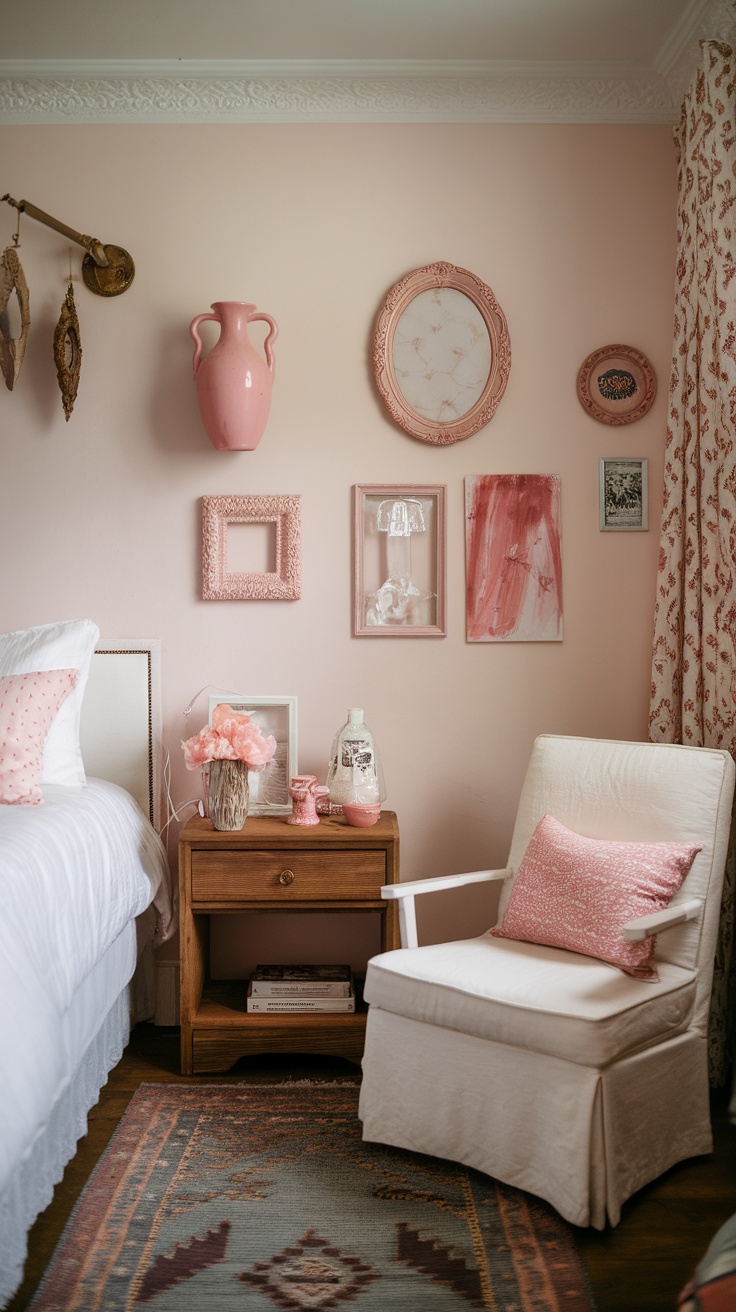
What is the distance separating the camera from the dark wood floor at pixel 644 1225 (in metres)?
1.75

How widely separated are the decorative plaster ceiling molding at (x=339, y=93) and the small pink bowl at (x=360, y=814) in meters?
2.09

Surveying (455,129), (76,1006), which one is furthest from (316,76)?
(76,1006)

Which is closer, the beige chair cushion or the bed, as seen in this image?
the bed

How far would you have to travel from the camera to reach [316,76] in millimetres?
2941

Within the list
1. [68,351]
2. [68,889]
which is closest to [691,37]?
[68,351]

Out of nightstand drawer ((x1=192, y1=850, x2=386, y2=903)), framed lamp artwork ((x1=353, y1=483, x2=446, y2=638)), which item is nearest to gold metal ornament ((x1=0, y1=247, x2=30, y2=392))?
framed lamp artwork ((x1=353, y1=483, x2=446, y2=638))

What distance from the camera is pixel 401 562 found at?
3029mm

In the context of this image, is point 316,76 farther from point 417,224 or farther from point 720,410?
point 720,410

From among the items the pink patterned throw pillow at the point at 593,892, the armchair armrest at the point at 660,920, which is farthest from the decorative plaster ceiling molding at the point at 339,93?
the armchair armrest at the point at 660,920

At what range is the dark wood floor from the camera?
1.75m

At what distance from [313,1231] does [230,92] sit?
10.0ft

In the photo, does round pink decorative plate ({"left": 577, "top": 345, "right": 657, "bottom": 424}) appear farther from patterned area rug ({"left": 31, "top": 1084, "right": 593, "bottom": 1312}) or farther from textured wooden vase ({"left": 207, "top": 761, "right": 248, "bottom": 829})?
patterned area rug ({"left": 31, "top": 1084, "right": 593, "bottom": 1312})

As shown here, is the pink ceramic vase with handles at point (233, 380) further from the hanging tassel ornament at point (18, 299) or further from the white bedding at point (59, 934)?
the white bedding at point (59, 934)

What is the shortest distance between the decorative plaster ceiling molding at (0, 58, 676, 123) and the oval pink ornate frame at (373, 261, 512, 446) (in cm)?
52
